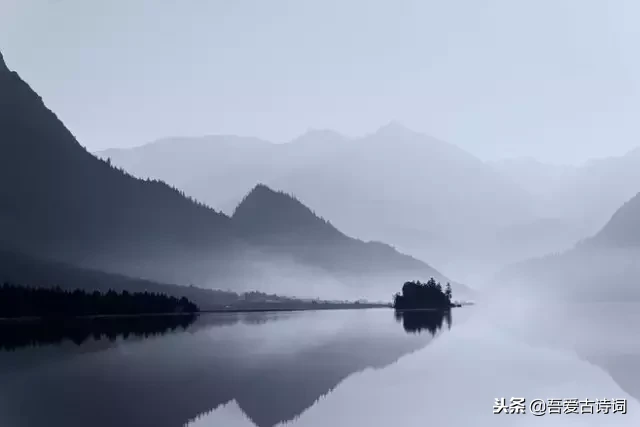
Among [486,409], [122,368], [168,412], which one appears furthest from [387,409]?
[122,368]

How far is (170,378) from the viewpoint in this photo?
4016 cm

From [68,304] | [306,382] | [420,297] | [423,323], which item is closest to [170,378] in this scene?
[306,382]

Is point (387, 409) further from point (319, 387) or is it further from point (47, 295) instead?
point (47, 295)

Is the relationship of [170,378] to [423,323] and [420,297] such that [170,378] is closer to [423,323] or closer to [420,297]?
[423,323]

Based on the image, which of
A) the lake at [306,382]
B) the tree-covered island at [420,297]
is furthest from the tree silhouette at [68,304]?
the lake at [306,382]

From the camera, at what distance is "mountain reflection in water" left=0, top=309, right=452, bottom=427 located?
3008 cm

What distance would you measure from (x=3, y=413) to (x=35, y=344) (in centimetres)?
4086

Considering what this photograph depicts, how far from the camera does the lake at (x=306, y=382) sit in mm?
29812

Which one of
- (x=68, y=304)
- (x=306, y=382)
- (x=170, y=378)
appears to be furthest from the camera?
(x=68, y=304)

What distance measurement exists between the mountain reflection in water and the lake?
9cm

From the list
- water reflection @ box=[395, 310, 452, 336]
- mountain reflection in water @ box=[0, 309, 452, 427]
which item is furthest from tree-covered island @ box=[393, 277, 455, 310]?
mountain reflection in water @ box=[0, 309, 452, 427]

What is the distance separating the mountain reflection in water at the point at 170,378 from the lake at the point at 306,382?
0.28 feet

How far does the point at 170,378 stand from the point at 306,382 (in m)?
7.84

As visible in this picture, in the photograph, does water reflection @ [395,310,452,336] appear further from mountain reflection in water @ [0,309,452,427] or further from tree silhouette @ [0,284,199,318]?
tree silhouette @ [0,284,199,318]
